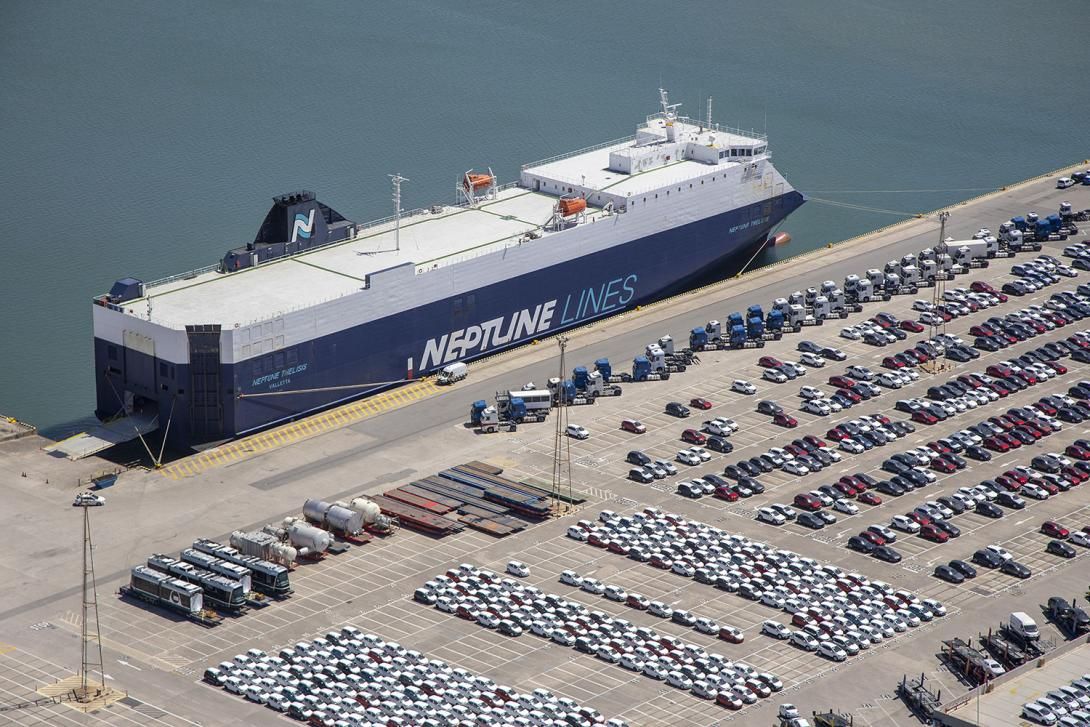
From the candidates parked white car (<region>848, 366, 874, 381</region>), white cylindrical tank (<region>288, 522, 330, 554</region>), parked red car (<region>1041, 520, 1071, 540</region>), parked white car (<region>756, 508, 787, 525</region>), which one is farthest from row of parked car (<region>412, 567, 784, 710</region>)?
parked white car (<region>848, 366, 874, 381</region>)

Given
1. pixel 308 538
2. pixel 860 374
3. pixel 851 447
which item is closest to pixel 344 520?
pixel 308 538

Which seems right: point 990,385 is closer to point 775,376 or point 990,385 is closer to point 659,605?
point 775,376

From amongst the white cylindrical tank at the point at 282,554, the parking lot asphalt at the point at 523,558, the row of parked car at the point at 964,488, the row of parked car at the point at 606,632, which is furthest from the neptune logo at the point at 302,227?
the row of parked car at the point at 964,488

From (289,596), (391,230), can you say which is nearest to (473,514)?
(289,596)

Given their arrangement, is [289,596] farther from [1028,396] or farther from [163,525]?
[1028,396]

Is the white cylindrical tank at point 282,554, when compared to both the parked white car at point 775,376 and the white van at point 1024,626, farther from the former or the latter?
the parked white car at point 775,376

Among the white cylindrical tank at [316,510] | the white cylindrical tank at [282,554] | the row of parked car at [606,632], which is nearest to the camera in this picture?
the row of parked car at [606,632]
